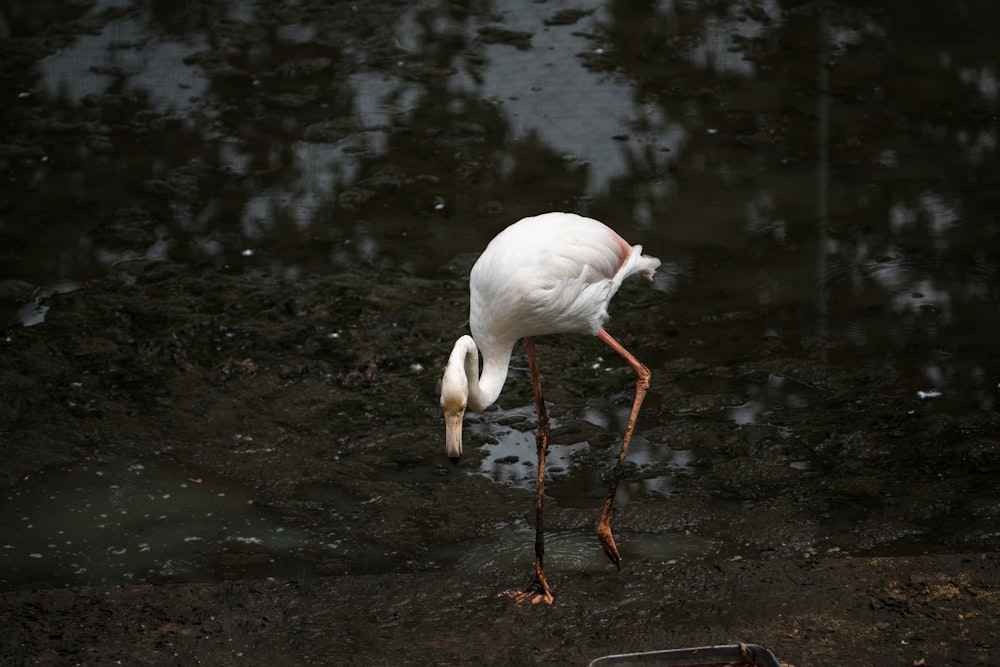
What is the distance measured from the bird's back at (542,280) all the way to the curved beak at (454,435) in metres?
0.49

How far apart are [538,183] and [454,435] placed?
3.80 m

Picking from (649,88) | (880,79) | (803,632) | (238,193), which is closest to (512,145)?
(649,88)

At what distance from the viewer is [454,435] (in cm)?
436

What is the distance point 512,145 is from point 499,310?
157 inches

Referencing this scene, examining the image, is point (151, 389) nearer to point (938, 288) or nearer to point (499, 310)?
point (499, 310)

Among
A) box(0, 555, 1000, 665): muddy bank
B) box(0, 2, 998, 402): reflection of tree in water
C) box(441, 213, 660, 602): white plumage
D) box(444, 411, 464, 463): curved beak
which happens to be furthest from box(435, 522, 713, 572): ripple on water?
box(0, 2, 998, 402): reflection of tree in water

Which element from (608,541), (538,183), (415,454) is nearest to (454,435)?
(608,541)

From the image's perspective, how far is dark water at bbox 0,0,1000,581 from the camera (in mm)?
5445

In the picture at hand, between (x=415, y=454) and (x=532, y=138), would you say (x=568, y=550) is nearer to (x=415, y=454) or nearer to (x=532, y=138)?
(x=415, y=454)

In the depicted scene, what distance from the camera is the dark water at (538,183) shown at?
5.45m

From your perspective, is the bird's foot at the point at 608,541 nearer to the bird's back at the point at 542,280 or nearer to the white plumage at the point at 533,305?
the white plumage at the point at 533,305

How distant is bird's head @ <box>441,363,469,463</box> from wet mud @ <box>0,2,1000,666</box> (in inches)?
24.1

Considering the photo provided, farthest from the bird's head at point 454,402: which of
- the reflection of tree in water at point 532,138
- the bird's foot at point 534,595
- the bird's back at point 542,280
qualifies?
the reflection of tree in water at point 532,138

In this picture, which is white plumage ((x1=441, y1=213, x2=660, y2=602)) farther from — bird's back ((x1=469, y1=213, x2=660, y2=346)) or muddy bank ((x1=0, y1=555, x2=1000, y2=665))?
muddy bank ((x1=0, y1=555, x2=1000, y2=665))
